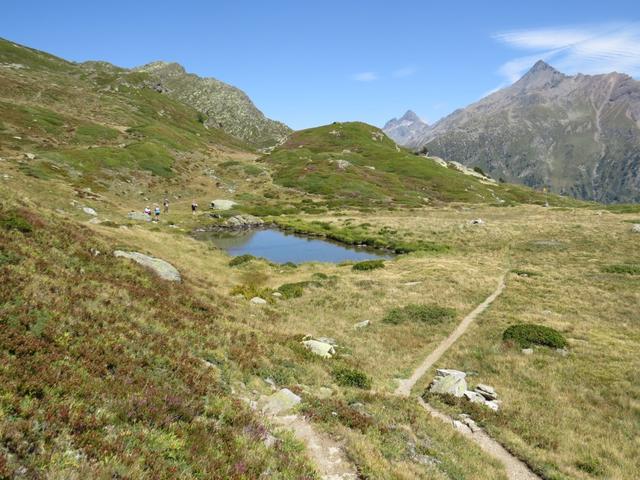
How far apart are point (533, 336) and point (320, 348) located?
44.8 ft

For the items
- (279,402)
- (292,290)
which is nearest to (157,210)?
(292,290)

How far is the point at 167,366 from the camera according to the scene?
39.8 ft

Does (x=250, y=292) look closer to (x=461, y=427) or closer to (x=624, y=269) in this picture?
(x=461, y=427)

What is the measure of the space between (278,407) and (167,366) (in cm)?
362

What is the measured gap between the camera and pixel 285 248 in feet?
208

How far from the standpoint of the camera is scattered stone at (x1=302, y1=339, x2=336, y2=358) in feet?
65.7

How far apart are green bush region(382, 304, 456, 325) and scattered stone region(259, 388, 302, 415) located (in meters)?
16.2

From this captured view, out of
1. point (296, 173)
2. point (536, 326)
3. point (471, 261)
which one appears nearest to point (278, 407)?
point (536, 326)

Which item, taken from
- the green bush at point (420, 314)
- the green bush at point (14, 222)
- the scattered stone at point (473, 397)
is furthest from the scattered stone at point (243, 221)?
the scattered stone at point (473, 397)

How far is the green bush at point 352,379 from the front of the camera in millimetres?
17266

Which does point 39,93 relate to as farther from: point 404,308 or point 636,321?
point 636,321

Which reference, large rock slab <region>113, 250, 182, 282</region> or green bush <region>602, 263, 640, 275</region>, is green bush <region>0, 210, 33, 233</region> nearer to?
large rock slab <region>113, 250, 182, 282</region>

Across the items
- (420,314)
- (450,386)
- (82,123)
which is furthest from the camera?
(82,123)

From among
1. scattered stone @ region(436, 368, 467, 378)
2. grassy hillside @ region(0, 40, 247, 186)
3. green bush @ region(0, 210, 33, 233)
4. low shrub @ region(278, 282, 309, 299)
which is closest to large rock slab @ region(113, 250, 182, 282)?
green bush @ region(0, 210, 33, 233)
